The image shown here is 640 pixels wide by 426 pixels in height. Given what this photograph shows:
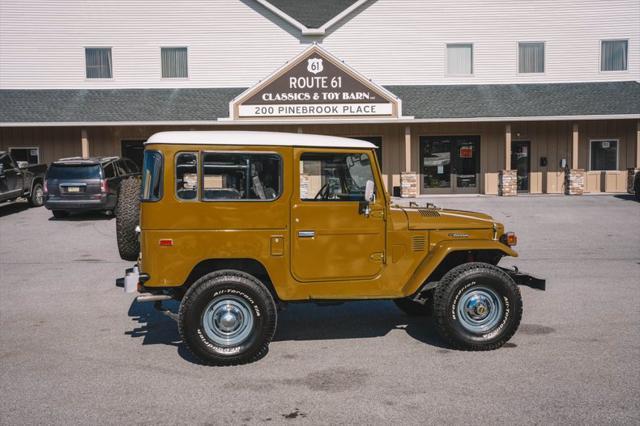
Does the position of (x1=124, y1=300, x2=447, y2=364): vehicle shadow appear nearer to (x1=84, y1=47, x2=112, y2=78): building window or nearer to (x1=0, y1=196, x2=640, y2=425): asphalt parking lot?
(x1=0, y1=196, x2=640, y2=425): asphalt parking lot

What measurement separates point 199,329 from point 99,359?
1.18 m

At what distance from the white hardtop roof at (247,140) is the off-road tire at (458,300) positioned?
5.70ft

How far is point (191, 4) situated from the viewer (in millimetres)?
27328

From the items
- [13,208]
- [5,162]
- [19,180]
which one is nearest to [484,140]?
[19,180]

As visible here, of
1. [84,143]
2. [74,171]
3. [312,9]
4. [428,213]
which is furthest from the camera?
[312,9]

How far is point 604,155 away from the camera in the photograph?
26656mm

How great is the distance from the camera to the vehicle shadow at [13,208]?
2019 centimetres

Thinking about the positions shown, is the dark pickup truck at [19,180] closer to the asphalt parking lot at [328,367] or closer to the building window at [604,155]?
the asphalt parking lot at [328,367]

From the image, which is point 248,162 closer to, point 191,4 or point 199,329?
point 199,329

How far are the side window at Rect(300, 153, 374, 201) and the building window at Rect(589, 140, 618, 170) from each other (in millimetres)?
23019

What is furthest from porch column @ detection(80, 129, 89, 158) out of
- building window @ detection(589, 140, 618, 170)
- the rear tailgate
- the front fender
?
building window @ detection(589, 140, 618, 170)

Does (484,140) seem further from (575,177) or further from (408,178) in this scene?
(408,178)

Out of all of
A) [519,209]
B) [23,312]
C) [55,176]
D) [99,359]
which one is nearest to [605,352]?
[99,359]

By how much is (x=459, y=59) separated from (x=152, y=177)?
23.7 m
